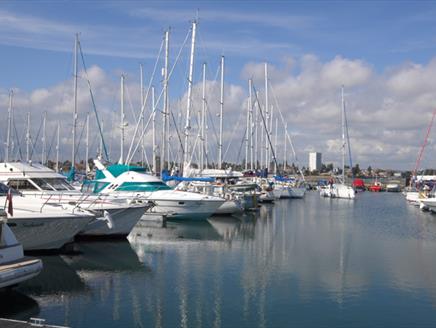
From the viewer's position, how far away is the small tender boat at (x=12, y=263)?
1494cm

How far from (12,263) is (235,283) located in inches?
310

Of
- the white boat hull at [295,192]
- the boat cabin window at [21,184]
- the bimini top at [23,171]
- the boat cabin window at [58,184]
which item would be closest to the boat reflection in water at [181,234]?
the boat cabin window at [58,184]

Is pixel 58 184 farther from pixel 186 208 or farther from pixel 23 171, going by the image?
pixel 186 208

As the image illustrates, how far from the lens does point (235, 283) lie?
19.9 m

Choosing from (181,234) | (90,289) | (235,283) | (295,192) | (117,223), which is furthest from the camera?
(295,192)

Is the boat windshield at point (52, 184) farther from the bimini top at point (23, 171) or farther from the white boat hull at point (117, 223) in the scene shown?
the white boat hull at point (117, 223)

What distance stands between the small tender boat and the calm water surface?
35.5 inches

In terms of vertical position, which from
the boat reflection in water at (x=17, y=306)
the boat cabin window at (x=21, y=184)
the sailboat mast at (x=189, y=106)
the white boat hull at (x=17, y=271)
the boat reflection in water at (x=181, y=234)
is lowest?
the boat reflection in water at (x=17, y=306)

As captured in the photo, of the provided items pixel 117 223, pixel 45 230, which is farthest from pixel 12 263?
pixel 117 223

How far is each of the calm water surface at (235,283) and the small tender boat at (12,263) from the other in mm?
901

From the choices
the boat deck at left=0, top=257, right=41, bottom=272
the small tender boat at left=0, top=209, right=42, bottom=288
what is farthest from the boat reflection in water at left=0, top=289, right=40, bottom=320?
the boat deck at left=0, top=257, right=41, bottom=272

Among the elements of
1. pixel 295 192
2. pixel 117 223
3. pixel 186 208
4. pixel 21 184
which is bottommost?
pixel 117 223

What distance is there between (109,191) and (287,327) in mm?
25823

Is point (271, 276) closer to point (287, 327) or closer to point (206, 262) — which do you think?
point (206, 262)
